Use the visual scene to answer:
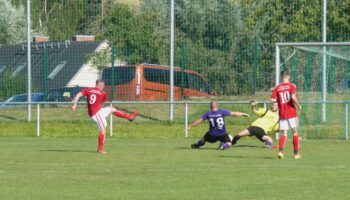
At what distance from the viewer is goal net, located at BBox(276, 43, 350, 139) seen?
2800cm

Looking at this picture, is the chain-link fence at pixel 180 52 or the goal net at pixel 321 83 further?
the chain-link fence at pixel 180 52

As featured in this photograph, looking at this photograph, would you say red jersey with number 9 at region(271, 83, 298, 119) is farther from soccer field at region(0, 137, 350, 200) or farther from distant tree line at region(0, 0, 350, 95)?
distant tree line at region(0, 0, 350, 95)

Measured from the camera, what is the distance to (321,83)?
92.4 ft

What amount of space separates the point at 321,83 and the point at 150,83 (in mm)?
7139

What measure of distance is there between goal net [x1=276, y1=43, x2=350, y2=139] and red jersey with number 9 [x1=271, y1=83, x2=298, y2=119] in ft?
26.9

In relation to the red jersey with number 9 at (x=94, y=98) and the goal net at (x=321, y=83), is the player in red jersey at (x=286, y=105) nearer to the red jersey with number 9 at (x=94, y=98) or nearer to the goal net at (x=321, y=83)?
the red jersey with number 9 at (x=94, y=98)

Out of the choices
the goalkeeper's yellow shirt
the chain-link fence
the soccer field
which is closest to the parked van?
the chain-link fence

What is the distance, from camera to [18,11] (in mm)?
48781

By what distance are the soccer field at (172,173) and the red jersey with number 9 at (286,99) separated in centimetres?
101

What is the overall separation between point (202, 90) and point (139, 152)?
1062 cm

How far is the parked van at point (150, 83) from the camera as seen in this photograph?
32344 mm

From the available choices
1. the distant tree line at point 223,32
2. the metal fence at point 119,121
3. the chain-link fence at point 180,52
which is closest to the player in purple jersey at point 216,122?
the metal fence at point 119,121

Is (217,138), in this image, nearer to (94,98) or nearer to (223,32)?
(94,98)

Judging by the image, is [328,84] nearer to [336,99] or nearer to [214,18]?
[336,99]
